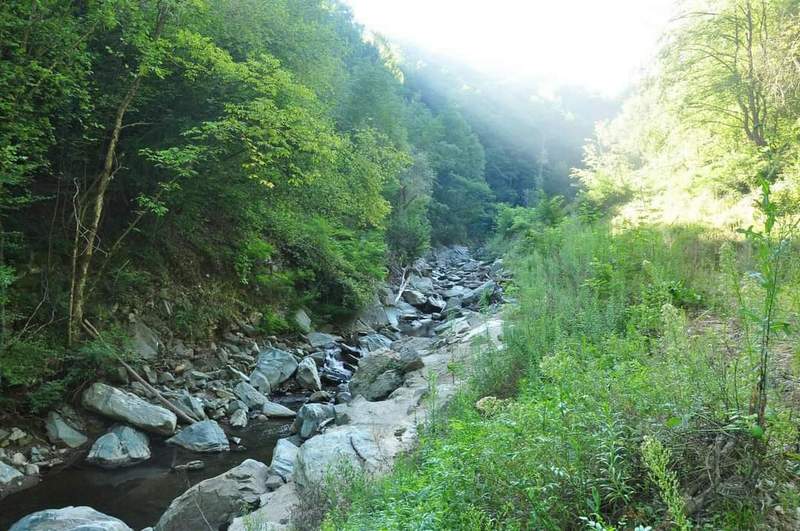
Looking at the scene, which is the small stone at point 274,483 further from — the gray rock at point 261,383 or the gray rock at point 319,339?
the gray rock at point 319,339

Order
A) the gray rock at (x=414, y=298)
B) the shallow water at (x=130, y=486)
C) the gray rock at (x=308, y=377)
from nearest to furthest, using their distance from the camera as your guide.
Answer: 1. the shallow water at (x=130, y=486)
2. the gray rock at (x=308, y=377)
3. the gray rock at (x=414, y=298)

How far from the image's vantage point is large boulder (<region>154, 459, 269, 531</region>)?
5461mm

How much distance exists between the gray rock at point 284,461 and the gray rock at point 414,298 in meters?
15.1

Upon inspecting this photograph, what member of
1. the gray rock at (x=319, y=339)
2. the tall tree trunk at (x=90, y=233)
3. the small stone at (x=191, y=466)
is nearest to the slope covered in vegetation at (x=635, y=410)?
the small stone at (x=191, y=466)

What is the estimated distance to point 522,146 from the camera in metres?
76.8

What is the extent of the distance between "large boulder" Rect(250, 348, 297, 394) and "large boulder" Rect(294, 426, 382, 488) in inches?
189

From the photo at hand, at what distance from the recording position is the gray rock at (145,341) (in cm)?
990

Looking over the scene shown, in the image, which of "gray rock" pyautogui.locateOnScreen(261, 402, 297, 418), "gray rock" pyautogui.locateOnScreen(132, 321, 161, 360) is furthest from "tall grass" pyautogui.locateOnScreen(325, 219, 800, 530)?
"gray rock" pyautogui.locateOnScreen(132, 321, 161, 360)

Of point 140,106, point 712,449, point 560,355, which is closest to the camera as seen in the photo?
point 712,449

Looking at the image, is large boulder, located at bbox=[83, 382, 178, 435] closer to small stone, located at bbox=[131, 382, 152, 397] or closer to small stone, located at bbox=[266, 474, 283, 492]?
small stone, located at bbox=[131, 382, 152, 397]

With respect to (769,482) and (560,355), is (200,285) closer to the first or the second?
(560,355)

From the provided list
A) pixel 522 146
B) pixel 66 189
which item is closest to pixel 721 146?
pixel 66 189

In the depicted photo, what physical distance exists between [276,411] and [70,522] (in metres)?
4.33

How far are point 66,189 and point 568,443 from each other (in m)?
10.2
